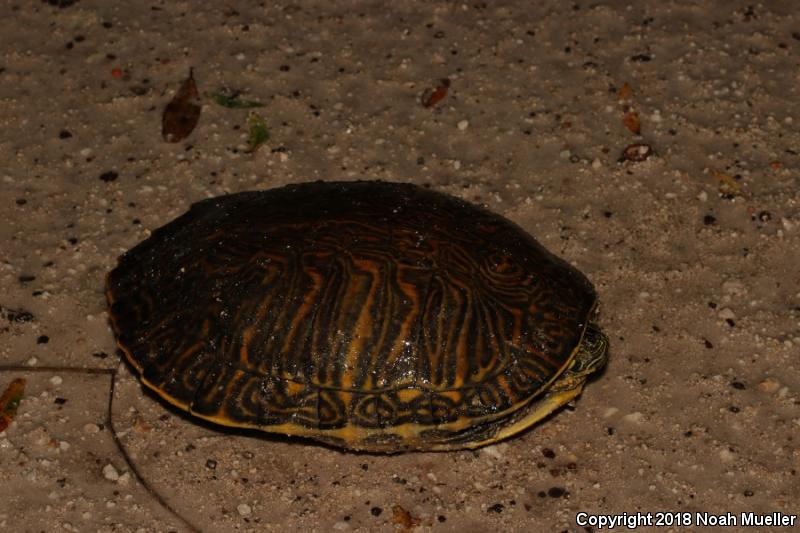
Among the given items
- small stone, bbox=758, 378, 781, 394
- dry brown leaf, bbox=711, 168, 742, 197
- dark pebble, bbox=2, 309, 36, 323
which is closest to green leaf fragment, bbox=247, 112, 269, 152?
dark pebble, bbox=2, 309, 36, 323

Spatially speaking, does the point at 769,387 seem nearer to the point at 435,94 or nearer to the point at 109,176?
the point at 435,94

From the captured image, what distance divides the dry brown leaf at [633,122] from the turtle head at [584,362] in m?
1.86

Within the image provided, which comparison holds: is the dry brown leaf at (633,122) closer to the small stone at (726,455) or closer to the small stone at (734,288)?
the small stone at (734,288)

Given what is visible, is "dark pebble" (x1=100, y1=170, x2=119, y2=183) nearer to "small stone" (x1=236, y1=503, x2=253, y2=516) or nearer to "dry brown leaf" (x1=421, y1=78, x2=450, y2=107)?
"dry brown leaf" (x1=421, y1=78, x2=450, y2=107)

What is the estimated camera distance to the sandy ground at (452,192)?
4.84 meters

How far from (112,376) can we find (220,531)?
41.1 inches

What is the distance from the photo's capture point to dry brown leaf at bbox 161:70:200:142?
20.7 ft

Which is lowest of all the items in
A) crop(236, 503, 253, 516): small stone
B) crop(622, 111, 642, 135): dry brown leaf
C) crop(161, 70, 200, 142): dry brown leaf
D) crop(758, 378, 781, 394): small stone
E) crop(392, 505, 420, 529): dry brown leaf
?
crop(392, 505, 420, 529): dry brown leaf

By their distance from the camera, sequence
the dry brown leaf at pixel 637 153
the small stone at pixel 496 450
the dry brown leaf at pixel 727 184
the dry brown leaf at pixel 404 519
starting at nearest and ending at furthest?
the dry brown leaf at pixel 404 519 → the small stone at pixel 496 450 → the dry brown leaf at pixel 727 184 → the dry brown leaf at pixel 637 153

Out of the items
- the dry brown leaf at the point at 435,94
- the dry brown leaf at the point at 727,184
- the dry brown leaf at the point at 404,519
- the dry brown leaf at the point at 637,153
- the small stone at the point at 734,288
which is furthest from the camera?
the dry brown leaf at the point at 435,94

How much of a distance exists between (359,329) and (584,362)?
1.14 meters

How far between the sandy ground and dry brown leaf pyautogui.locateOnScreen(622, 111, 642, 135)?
0.04 meters

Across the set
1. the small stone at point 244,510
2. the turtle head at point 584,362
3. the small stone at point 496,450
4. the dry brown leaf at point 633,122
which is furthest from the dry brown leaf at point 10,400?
the dry brown leaf at point 633,122

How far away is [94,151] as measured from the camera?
6234 mm
